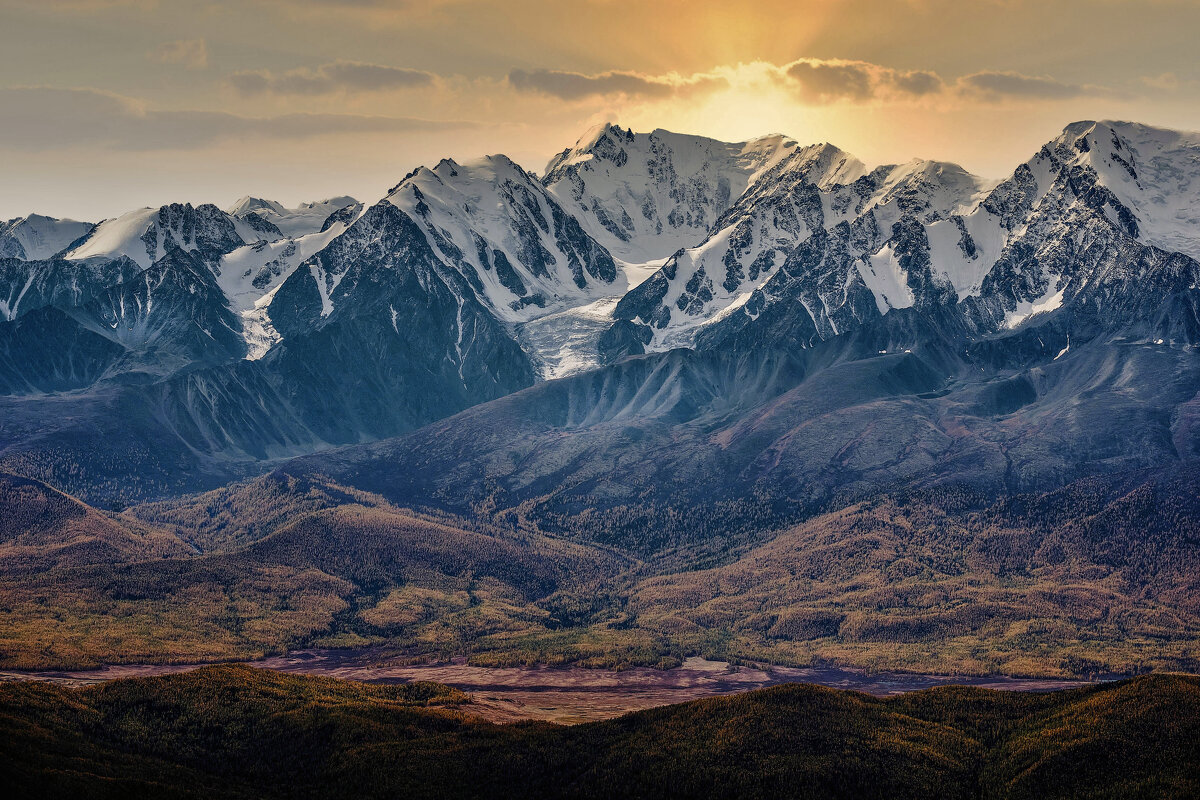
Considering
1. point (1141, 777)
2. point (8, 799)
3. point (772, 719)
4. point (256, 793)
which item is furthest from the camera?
point (772, 719)

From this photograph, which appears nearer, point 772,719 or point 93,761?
point 93,761

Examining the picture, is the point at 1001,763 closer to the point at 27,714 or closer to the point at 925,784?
the point at 925,784

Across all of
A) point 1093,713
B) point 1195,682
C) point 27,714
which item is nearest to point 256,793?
point 27,714

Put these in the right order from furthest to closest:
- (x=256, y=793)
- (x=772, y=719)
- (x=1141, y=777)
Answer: (x=772, y=719), (x=256, y=793), (x=1141, y=777)

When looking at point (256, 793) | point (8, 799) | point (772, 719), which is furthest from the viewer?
point (772, 719)

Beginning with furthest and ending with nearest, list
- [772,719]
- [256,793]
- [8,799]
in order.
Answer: [772,719] → [256,793] → [8,799]

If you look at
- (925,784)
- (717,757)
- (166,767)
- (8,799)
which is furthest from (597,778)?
(8,799)

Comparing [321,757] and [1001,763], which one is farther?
[321,757]

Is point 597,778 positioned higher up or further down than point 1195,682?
further down

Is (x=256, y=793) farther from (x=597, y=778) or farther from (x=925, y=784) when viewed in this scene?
(x=925, y=784)
